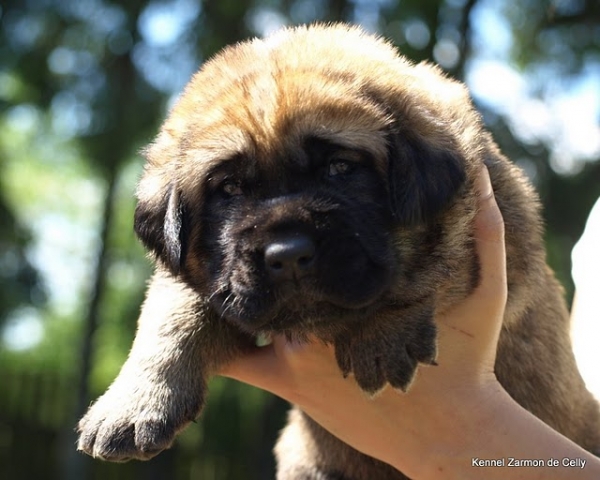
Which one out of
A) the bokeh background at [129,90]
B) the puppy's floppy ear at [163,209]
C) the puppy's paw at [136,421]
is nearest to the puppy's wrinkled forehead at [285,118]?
the puppy's floppy ear at [163,209]

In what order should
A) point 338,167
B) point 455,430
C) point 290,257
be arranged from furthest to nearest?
point 455,430 < point 338,167 < point 290,257

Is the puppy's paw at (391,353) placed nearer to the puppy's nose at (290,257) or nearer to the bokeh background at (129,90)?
the puppy's nose at (290,257)

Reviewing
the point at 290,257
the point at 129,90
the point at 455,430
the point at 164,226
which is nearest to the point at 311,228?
the point at 290,257

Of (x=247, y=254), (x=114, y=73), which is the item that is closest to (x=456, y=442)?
(x=247, y=254)

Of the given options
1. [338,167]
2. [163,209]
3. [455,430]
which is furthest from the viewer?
[163,209]

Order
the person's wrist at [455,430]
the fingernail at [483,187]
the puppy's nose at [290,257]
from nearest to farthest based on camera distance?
the puppy's nose at [290,257] < the person's wrist at [455,430] < the fingernail at [483,187]

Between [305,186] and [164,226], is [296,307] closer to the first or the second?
[305,186]

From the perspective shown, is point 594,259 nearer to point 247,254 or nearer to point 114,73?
point 247,254
